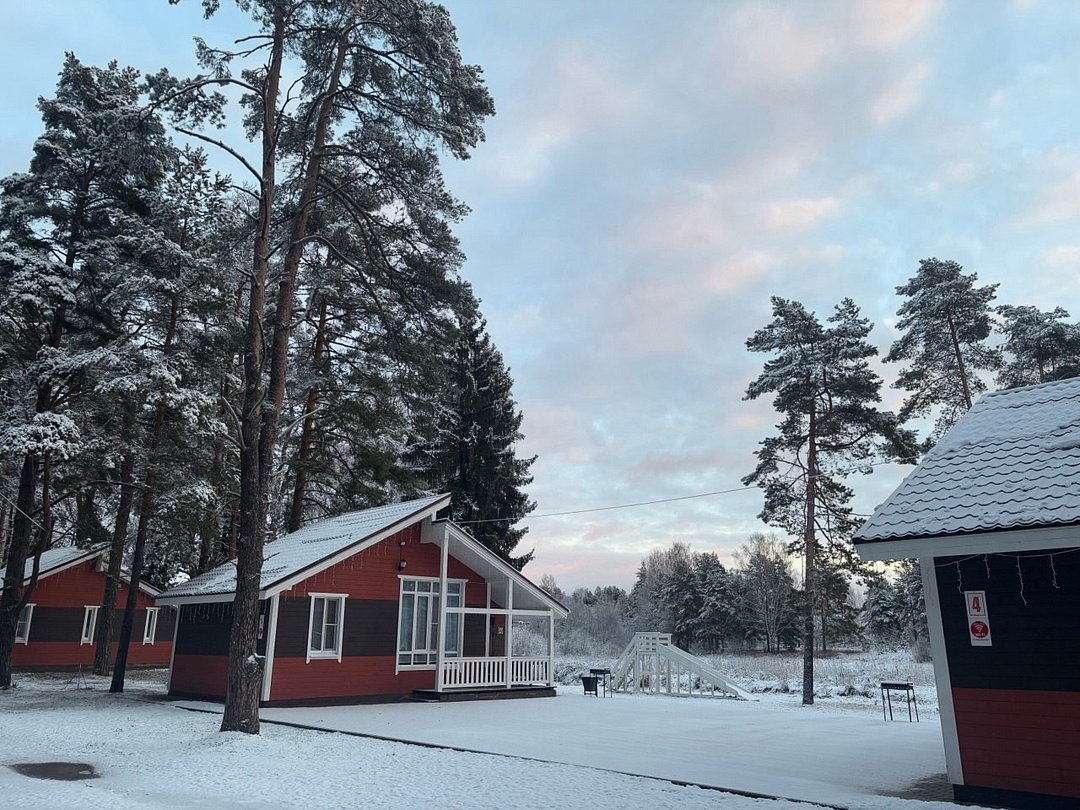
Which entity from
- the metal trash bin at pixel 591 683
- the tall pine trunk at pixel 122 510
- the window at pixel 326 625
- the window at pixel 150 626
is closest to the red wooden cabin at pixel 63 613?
the window at pixel 150 626

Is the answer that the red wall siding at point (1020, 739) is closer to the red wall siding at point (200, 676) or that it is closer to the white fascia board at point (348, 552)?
the white fascia board at point (348, 552)

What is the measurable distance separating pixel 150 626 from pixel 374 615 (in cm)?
1832

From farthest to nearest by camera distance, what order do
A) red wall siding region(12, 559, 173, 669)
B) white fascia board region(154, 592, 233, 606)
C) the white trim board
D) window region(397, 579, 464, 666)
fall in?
1. red wall siding region(12, 559, 173, 669)
2. window region(397, 579, 464, 666)
3. white fascia board region(154, 592, 233, 606)
4. the white trim board

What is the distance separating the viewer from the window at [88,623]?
88.8ft

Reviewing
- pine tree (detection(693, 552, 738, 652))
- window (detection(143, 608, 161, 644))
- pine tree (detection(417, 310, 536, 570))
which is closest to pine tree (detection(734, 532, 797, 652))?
pine tree (detection(693, 552, 738, 652))

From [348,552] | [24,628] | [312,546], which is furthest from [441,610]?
[24,628]

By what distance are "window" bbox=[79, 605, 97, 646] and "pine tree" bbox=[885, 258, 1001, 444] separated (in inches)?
1162

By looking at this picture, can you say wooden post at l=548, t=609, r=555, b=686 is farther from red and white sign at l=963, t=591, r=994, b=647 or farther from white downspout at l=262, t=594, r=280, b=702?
red and white sign at l=963, t=591, r=994, b=647

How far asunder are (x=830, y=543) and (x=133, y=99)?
23353mm

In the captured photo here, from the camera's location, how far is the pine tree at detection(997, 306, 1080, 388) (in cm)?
2302

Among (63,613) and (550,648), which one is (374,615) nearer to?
(550,648)

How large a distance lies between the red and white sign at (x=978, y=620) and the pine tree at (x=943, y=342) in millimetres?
17447

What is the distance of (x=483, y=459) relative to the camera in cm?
2930

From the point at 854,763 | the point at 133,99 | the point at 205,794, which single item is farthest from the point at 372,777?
the point at 133,99
